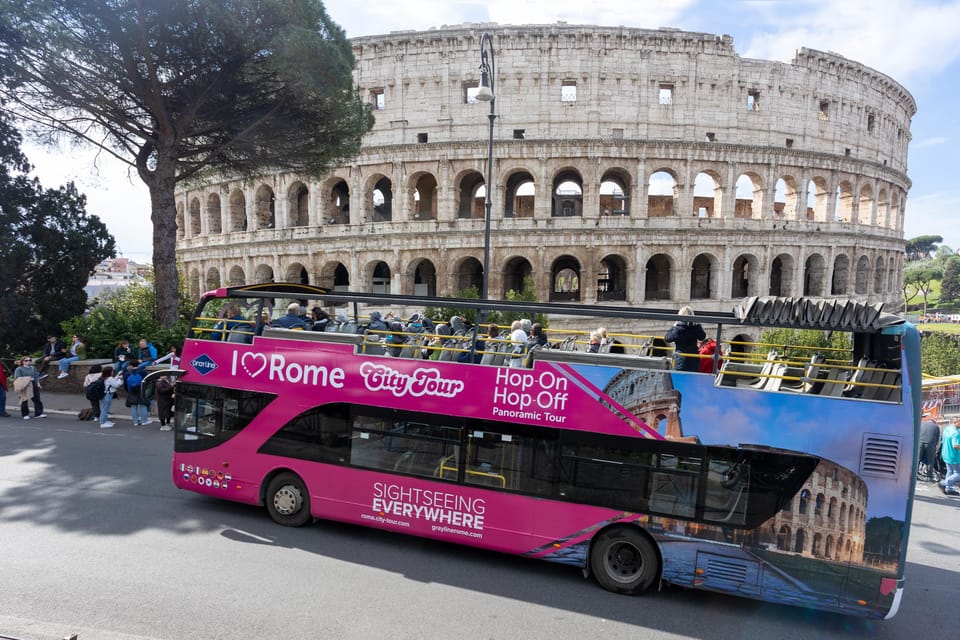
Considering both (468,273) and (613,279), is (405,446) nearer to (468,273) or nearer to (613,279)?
(468,273)

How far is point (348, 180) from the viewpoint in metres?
27.8

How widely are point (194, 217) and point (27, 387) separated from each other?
2490cm

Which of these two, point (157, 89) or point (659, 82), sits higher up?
point (659, 82)

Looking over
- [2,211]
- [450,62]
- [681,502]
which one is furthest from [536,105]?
[681,502]

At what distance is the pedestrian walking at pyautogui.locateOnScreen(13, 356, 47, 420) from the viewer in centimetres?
1219

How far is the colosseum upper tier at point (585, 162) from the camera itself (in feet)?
86.1

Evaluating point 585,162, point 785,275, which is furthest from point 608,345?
point 785,275

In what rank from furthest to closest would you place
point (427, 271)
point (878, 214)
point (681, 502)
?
point (878, 214) < point (427, 271) < point (681, 502)

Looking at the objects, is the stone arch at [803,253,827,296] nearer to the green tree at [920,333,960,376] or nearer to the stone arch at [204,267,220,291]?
the green tree at [920,333,960,376]

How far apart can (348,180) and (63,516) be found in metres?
23.3

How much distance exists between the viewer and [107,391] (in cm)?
1187

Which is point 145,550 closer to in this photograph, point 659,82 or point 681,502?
point 681,502

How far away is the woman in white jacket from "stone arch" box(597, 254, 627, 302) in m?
21.9

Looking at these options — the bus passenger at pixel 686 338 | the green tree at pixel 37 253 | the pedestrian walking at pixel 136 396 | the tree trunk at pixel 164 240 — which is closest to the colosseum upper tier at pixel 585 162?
the green tree at pixel 37 253
